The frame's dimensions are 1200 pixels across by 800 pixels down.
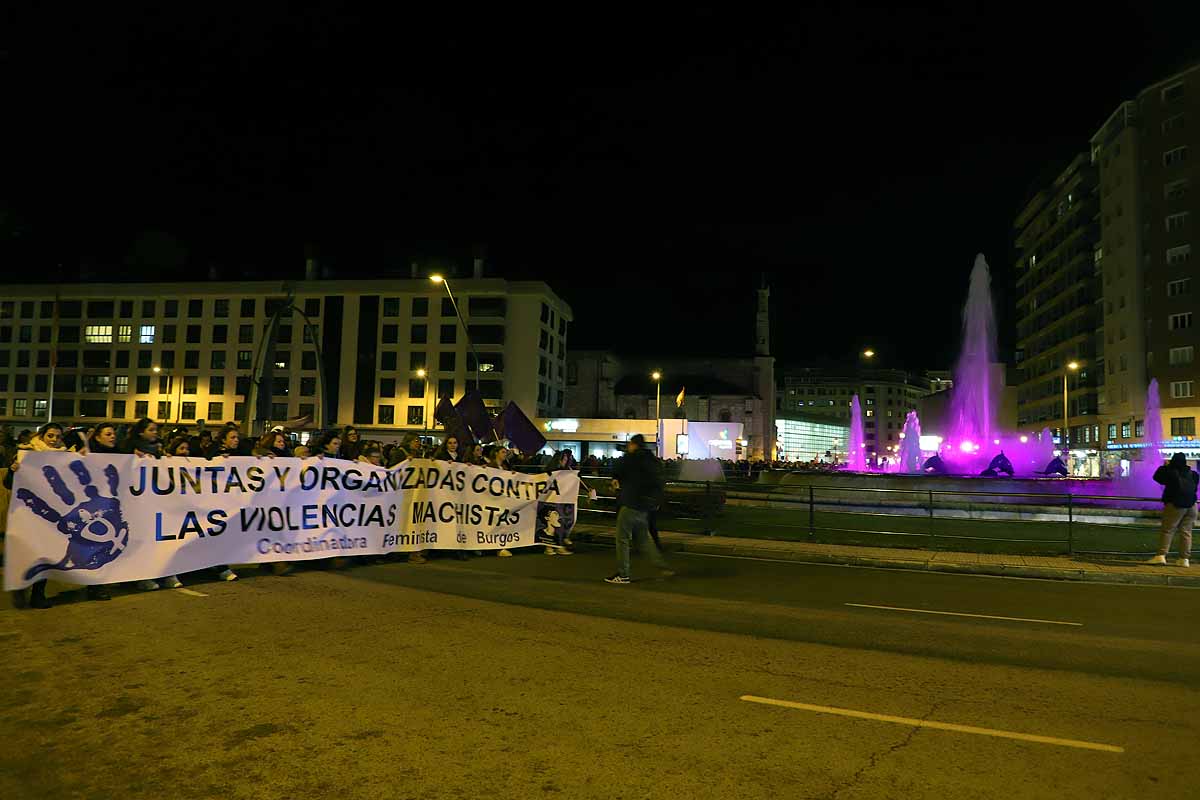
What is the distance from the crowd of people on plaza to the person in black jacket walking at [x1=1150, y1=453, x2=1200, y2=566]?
870 centimetres

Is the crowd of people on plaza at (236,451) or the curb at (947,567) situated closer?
the crowd of people on plaza at (236,451)

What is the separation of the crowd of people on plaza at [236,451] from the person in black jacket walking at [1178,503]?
8.70 meters

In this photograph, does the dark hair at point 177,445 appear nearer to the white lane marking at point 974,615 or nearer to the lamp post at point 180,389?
the white lane marking at point 974,615

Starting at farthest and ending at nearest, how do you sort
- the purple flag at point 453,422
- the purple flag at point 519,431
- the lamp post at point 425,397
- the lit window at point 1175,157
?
1. the lamp post at point 425,397
2. the lit window at point 1175,157
3. the purple flag at point 519,431
4. the purple flag at point 453,422

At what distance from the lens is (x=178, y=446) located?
35.3 feet

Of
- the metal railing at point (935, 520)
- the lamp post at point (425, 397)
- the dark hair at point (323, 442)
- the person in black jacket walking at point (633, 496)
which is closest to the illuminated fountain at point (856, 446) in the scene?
the lamp post at point (425, 397)

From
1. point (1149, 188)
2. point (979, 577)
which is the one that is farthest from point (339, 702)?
point (1149, 188)

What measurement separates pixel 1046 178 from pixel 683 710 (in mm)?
98411

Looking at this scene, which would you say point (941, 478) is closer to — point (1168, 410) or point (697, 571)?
point (697, 571)

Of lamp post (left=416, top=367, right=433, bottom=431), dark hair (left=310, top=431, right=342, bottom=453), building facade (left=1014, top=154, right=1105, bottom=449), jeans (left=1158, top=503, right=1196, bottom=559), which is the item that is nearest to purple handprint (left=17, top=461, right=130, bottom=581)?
dark hair (left=310, top=431, right=342, bottom=453)

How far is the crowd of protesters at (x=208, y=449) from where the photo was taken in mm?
9562

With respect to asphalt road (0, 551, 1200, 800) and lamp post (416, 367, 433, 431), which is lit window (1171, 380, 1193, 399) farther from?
asphalt road (0, 551, 1200, 800)

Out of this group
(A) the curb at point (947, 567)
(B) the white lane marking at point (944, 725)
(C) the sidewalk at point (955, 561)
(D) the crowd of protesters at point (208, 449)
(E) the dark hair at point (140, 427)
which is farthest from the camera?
(C) the sidewalk at point (955, 561)

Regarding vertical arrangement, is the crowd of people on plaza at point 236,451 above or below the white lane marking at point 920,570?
above
